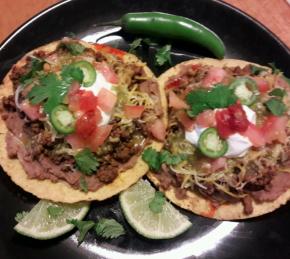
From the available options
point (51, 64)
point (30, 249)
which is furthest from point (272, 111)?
point (30, 249)

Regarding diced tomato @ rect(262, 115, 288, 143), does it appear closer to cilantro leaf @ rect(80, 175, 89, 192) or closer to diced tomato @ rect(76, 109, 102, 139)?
diced tomato @ rect(76, 109, 102, 139)

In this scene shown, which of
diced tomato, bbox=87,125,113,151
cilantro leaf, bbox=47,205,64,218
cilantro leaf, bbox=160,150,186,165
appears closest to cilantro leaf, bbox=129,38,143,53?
diced tomato, bbox=87,125,113,151

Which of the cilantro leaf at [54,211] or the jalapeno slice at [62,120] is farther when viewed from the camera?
the cilantro leaf at [54,211]

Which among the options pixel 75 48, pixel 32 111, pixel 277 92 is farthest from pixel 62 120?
pixel 277 92

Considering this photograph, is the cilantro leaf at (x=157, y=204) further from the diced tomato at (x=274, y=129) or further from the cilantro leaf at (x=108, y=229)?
the diced tomato at (x=274, y=129)

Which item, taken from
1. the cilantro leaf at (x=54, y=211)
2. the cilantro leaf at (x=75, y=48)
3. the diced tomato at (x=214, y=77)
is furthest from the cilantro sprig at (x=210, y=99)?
the cilantro leaf at (x=54, y=211)

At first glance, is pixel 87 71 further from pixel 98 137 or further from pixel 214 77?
pixel 214 77
